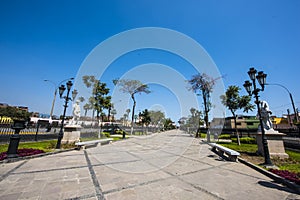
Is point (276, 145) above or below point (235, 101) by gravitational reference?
below

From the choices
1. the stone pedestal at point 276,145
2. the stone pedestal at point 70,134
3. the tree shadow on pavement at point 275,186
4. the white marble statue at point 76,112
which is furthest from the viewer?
the white marble statue at point 76,112

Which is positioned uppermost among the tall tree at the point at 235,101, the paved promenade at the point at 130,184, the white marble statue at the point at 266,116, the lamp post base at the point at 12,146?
the tall tree at the point at 235,101

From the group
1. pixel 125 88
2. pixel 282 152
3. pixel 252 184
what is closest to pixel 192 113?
pixel 125 88

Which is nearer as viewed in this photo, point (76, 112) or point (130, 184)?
point (130, 184)

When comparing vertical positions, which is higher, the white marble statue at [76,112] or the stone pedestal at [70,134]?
the white marble statue at [76,112]

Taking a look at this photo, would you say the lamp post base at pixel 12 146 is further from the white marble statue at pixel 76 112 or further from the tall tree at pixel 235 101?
the tall tree at pixel 235 101

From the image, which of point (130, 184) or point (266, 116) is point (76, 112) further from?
point (266, 116)

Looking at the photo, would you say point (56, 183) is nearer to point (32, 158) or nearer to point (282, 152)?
point (32, 158)

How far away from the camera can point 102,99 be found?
19.6 m

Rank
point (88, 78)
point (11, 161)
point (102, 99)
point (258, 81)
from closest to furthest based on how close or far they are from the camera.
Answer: point (11, 161) < point (258, 81) < point (102, 99) < point (88, 78)

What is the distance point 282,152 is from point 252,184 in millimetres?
5065

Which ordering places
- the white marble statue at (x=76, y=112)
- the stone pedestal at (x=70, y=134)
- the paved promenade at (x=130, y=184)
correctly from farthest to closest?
1. the white marble statue at (x=76, y=112)
2. the stone pedestal at (x=70, y=134)
3. the paved promenade at (x=130, y=184)

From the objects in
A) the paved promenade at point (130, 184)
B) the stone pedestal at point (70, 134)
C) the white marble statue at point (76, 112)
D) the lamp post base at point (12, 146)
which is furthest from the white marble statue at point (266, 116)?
the white marble statue at point (76, 112)

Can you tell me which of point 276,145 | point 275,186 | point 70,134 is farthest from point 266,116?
point 70,134
